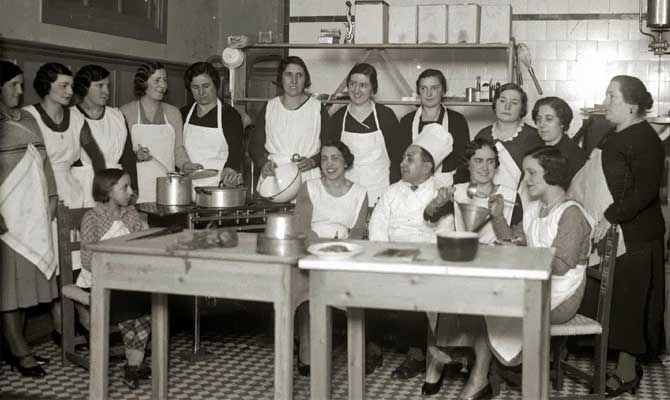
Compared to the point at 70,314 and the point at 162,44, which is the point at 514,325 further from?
the point at 162,44

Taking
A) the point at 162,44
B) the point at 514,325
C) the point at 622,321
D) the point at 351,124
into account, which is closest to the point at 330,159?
the point at 351,124

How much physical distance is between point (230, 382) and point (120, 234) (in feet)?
3.10

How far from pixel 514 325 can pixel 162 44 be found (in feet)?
12.7

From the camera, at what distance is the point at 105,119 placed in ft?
17.6

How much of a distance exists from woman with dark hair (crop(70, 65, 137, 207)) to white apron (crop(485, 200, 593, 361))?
2.45 m

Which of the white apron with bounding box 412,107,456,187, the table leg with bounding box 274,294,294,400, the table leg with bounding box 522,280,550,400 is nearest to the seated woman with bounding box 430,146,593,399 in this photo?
the table leg with bounding box 522,280,550,400

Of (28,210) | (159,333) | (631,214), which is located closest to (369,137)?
(631,214)

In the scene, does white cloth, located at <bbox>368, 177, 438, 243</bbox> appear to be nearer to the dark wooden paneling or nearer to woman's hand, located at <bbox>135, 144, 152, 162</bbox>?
woman's hand, located at <bbox>135, 144, 152, 162</bbox>

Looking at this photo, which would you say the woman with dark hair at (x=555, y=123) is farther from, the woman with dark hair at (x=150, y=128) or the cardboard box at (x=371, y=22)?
the woman with dark hair at (x=150, y=128)

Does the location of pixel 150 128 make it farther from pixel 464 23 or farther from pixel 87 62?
pixel 464 23

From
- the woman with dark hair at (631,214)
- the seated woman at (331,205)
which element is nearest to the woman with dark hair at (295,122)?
the seated woman at (331,205)

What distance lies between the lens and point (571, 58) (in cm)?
688

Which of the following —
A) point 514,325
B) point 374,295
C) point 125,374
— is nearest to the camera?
point 374,295

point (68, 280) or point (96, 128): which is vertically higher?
point (96, 128)
